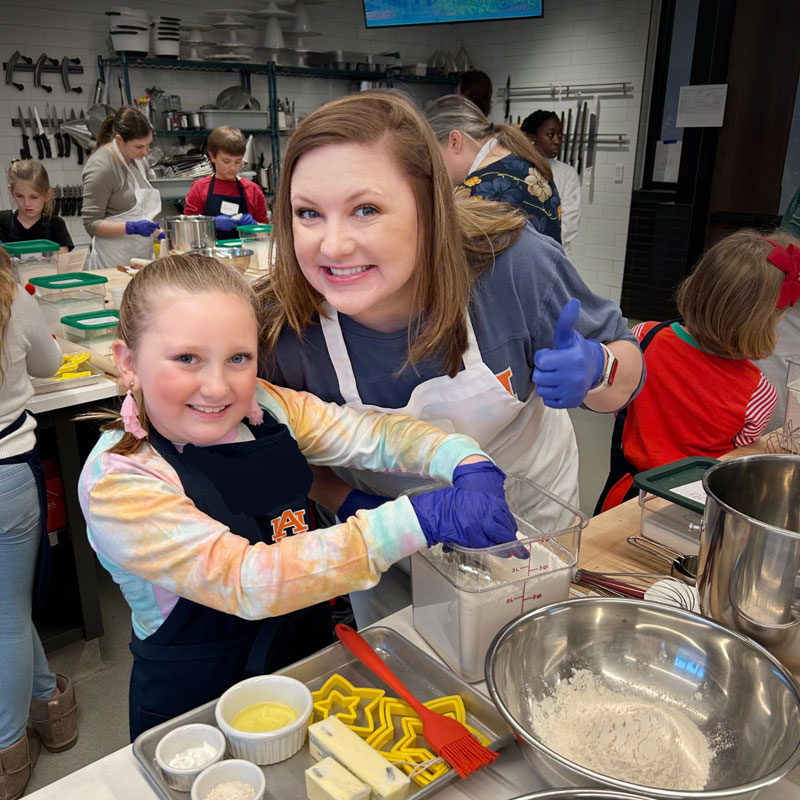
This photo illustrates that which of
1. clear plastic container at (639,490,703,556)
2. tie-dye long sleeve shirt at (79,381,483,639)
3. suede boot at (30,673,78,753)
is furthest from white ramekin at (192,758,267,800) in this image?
suede boot at (30,673,78,753)

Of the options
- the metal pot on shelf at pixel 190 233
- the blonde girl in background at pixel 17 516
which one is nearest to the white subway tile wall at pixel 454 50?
the metal pot on shelf at pixel 190 233

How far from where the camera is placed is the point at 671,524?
124 centimetres

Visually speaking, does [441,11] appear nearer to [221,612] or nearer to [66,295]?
[66,295]

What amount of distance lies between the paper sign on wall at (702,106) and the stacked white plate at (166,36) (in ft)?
11.6

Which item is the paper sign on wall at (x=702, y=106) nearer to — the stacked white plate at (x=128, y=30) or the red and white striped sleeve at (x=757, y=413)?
the red and white striped sleeve at (x=757, y=413)

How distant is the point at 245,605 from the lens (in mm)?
897

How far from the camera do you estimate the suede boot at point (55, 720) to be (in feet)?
6.33

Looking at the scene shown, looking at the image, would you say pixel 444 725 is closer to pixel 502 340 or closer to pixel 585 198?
pixel 502 340

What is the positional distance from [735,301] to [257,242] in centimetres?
243

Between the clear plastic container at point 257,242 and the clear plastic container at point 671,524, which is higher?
the clear plastic container at point 257,242

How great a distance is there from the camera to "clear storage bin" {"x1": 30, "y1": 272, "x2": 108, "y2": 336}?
2.49 meters

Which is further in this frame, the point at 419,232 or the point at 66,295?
the point at 66,295

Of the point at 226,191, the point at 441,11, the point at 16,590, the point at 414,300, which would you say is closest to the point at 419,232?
the point at 414,300

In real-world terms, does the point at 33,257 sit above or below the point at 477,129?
below
